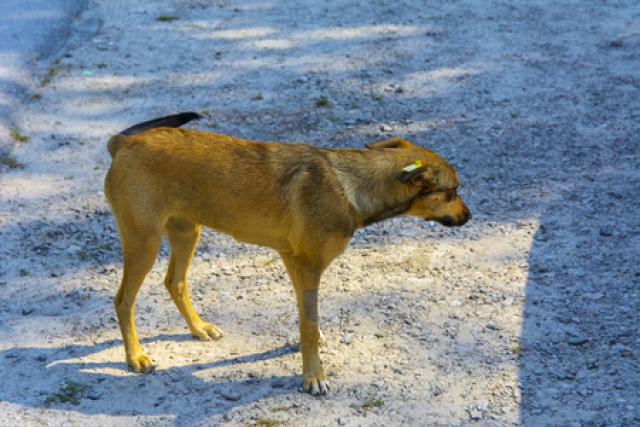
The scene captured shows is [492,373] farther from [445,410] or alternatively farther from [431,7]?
[431,7]

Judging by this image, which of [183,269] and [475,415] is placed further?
[183,269]

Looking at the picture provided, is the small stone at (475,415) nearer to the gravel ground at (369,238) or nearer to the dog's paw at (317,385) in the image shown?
the gravel ground at (369,238)

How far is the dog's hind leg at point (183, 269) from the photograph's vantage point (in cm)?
588

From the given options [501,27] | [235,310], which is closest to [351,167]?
[235,310]

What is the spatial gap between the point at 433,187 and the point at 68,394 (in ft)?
10.1

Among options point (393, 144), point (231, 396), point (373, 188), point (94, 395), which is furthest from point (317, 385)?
point (393, 144)

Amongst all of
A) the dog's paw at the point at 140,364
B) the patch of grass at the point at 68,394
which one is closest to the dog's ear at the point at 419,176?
the dog's paw at the point at 140,364

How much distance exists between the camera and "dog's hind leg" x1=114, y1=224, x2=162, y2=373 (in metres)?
5.37

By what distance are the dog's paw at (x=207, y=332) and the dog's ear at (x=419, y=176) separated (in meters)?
2.06

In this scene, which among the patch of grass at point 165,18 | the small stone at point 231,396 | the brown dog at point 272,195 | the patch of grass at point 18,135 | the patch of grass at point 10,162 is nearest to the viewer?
the brown dog at point 272,195

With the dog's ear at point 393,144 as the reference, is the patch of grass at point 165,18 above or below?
below

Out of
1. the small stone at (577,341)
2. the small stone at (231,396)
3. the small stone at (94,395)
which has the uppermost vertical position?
the small stone at (94,395)

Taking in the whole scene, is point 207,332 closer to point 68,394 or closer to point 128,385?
point 128,385

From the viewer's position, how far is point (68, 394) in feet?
17.6
